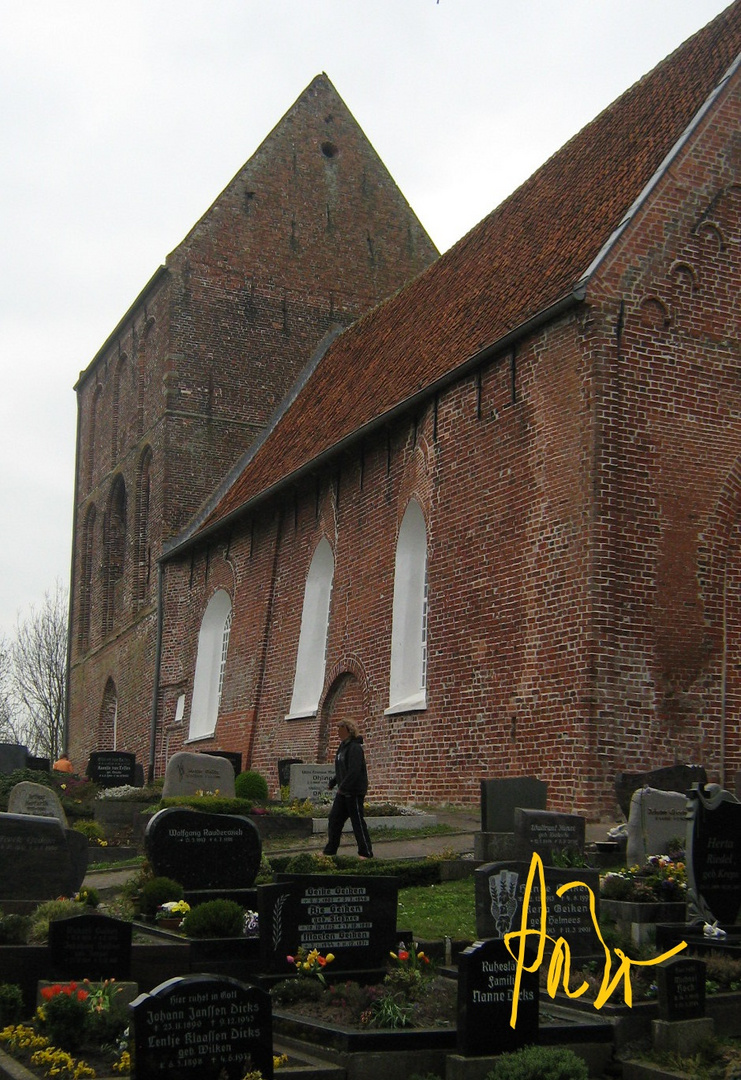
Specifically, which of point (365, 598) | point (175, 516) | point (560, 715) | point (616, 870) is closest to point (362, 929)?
point (616, 870)

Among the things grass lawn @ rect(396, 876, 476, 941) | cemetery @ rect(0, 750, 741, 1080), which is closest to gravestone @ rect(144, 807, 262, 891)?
cemetery @ rect(0, 750, 741, 1080)

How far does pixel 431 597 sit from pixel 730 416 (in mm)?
4554

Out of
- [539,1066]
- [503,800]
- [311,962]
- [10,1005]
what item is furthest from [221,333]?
[539,1066]

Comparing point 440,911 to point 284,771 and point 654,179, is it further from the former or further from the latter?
point 284,771

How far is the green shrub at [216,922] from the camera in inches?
359

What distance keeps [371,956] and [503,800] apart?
14.7 ft

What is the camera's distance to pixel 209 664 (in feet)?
89.4

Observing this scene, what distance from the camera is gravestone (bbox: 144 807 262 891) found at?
1052cm

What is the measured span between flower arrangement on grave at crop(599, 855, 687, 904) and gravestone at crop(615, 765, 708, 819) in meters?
2.93

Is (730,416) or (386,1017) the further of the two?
(730,416)

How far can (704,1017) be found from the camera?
7.96m

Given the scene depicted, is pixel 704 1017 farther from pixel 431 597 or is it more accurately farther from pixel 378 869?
pixel 431 597

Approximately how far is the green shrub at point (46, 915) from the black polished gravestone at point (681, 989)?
3.76m
